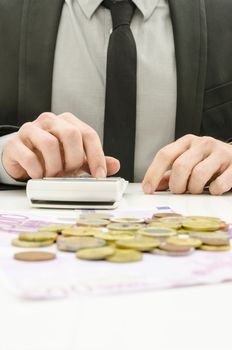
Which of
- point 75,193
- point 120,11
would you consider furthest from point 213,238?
point 120,11

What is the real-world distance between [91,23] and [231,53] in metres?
0.38

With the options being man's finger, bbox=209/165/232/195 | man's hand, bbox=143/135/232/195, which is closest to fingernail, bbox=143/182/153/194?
man's hand, bbox=143/135/232/195

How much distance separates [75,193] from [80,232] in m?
0.26

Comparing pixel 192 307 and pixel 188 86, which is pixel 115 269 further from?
pixel 188 86

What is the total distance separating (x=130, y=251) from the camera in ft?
1.46

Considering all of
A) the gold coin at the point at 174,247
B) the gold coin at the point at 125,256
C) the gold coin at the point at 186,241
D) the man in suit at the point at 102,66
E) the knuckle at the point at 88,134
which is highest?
the man in suit at the point at 102,66

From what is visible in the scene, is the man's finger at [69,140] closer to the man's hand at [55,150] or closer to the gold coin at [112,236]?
the man's hand at [55,150]

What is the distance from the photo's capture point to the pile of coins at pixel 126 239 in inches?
17.3

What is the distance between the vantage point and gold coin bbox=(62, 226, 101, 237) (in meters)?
0.50

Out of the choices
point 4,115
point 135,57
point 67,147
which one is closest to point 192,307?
point 67,147

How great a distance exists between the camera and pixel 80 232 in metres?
0.51

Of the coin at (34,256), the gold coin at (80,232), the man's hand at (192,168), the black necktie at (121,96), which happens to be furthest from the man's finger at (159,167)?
the coin at (34,256)

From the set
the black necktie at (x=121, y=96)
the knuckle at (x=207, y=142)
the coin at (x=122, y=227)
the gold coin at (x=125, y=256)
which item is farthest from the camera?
the black necktie at (x=121, y=96)

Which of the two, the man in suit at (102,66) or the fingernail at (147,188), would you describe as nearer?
the fingernail at (147,188)
